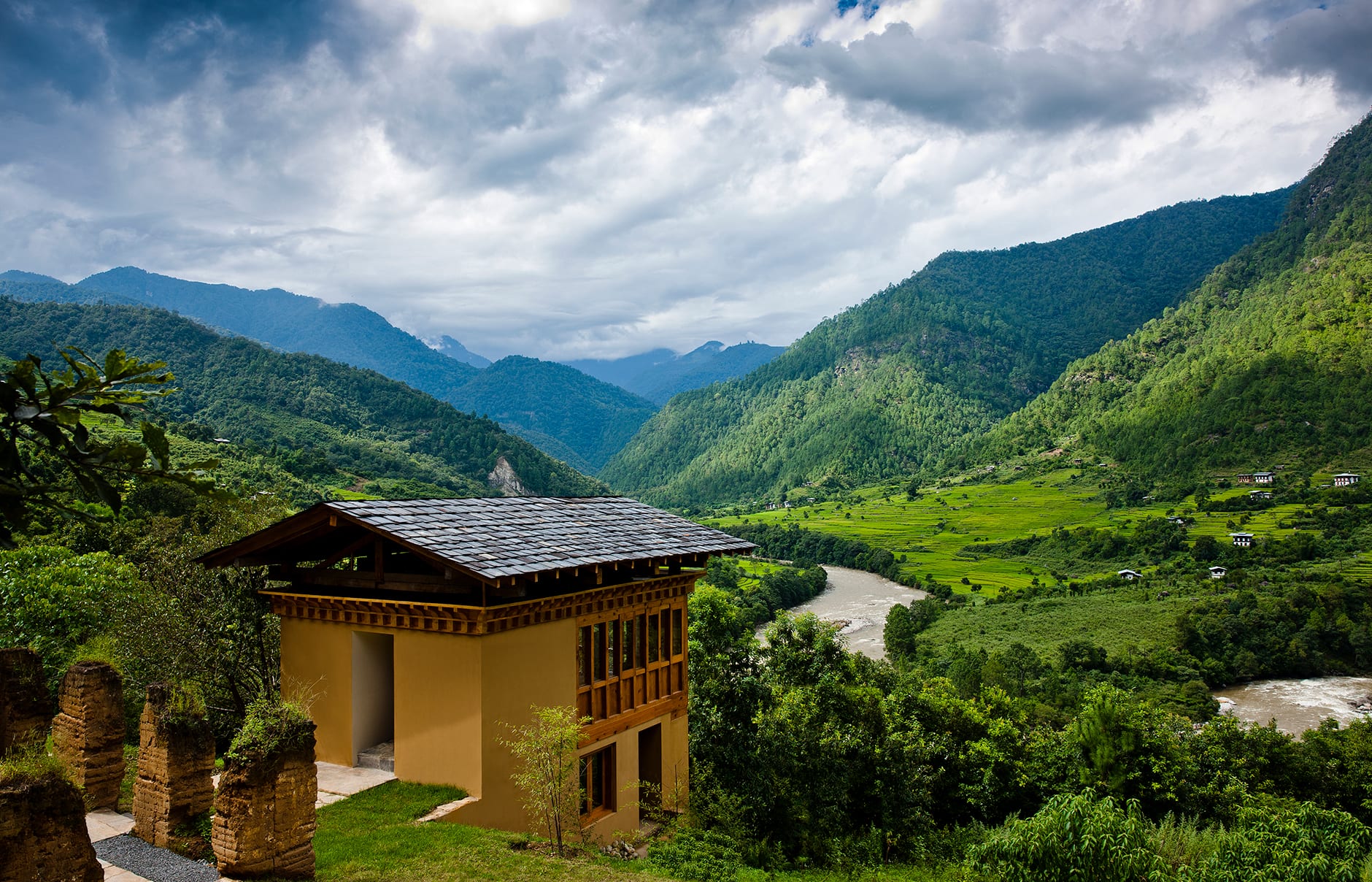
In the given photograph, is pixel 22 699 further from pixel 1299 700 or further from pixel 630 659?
pixel 1299 700

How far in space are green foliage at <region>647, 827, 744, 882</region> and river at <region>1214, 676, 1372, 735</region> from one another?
44.3 meters

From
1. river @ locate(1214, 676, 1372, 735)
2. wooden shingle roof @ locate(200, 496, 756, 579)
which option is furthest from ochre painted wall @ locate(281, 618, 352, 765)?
river @ locate(1214, 676, 1372, 735)

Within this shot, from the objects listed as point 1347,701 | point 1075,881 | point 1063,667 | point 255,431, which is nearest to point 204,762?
point 1075,881

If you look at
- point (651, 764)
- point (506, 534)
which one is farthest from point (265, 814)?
point (651, 764)

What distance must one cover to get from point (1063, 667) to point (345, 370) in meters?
107

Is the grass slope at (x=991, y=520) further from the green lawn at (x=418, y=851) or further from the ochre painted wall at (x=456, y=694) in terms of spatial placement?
the green lawn at (x=418, y=851)

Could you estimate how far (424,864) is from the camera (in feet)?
29.2

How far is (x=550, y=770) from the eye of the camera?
417 inches

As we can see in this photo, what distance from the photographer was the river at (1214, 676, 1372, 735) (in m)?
47.4

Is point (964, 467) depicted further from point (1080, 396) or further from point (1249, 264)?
point (1249, 264)

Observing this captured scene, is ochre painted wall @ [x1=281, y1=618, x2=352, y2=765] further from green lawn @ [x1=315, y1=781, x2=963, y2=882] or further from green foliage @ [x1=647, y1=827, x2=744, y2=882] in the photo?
green foliage @ [x1=647, y1=827, x2=744, y2=882]

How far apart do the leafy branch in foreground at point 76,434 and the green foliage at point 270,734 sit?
477 centimetres

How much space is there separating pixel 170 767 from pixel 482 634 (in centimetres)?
368

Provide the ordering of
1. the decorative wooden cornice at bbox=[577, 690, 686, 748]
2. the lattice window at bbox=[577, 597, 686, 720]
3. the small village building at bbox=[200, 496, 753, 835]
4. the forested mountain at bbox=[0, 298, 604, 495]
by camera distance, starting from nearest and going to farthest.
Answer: the small village building at bbox=[200, 496, 753, 835] < the decorative wooden cornice at bbox=[577, 690, 686, 748] < the lattice window at bbox=[577, 597, 686, 720] < the forested mountain at bbox=[0, 298, 604, 495]
